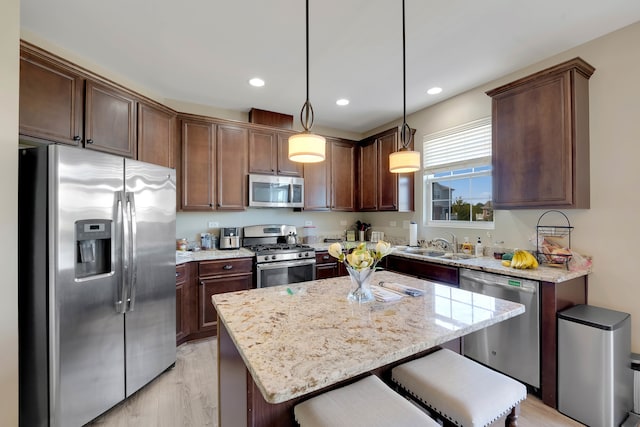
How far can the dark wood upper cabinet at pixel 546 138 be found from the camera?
2.16 meters

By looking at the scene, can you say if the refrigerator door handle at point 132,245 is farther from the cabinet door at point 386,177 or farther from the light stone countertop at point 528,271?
the cabinet door at point 386,177

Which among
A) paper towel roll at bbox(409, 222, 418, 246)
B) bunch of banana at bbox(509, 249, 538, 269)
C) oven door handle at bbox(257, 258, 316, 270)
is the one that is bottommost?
oven door handle at bbox(257, 258, 316, 270)

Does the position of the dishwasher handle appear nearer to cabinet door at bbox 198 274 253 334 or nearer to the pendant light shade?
the pendant light shade

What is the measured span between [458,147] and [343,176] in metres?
1.67

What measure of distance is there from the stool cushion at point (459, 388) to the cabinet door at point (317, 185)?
9.42ft

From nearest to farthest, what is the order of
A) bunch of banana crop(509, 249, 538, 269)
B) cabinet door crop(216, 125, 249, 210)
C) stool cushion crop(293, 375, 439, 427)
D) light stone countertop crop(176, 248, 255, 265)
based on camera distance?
stool cushion crop(293, 375, 439, 427)
bunch of banana crop(509, 249, 538, 269)
light stone countertop crop(176, 248, 255, 265)
cabinet door crop(216, 125, 249, 210)

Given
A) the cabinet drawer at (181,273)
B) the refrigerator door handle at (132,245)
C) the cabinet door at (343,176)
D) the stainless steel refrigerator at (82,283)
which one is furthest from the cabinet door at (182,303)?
the cabinet door at (343,176)

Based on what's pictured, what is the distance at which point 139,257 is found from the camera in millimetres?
2166

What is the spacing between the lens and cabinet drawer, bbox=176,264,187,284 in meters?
2.74

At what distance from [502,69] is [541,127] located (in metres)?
0.79

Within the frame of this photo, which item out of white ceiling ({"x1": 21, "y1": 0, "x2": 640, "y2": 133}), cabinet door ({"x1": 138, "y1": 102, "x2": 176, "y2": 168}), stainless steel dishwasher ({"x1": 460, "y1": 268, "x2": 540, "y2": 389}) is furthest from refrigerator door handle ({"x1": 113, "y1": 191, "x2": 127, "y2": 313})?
stainless steel dishwasher ({"x1": 460, "y1": 268, "x2": 540, "y2": 389})

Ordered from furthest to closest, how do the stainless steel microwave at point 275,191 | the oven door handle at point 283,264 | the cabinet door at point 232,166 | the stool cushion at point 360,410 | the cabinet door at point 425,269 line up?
1. the stainless steel microwave at point 275,191
2. the cabinet door at point 232,166
3. the oven door handle at point 283,264
4. the cabinet door at point 425,269
5. the stool cushion at point 360,410

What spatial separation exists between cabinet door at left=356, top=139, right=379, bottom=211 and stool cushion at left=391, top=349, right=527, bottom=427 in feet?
9.48

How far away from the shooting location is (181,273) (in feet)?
9.13
